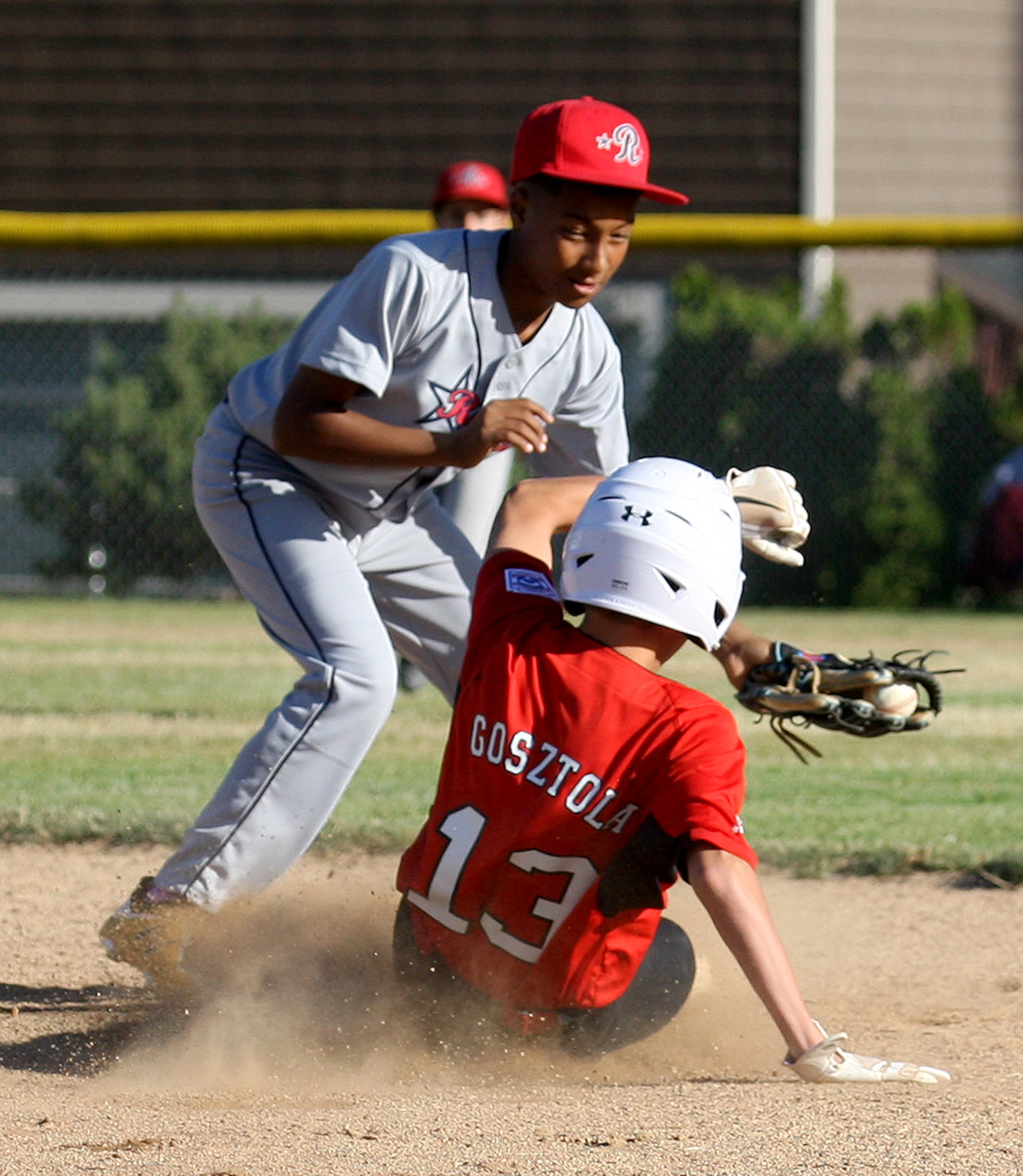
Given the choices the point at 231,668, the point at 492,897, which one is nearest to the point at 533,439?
the point at 492,897

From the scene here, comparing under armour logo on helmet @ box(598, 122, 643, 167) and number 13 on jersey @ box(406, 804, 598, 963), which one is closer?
number 13 on jersey @ box(406, 804, 598, 963)

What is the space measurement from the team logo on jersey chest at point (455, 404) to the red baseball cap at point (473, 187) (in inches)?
129

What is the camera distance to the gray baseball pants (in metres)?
3.20

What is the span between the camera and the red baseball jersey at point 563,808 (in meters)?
2.67

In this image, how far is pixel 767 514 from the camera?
125 inches

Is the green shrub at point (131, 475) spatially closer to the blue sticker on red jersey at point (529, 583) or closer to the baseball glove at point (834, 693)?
the blue sticker on red jersey at point (529, 583)

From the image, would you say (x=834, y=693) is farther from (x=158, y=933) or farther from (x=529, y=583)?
(x=158, y=933)

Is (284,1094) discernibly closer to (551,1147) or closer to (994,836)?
(551,1147)

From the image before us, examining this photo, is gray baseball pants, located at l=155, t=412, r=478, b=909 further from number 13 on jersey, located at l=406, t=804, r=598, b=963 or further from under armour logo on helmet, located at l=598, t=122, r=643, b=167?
under armour logo on helmet, located at l=598, t=122, r=643, b=167

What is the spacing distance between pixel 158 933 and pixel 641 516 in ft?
4.11

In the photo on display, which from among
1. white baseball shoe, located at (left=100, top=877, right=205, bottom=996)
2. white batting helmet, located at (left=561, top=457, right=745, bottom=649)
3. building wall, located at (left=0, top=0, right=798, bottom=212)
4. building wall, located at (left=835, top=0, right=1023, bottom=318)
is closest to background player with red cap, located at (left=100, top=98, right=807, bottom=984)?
white baseball shoe, located at (left=100, top=877, right=205, bottom=996)

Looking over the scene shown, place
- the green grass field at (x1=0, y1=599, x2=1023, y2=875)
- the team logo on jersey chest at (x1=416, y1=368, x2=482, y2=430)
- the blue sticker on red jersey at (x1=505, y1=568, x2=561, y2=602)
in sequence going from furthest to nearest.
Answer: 1. the green grass field at (x1=0, y1=599, x2=1023, y2=875)
2. the team logo on jersey chest at (x1=416, y1=368, x2=482, y2=430)
3. the blue sticker on red jersey at (x1=505, y1=568, x2=561, y2=602)

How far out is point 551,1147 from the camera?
2426mm

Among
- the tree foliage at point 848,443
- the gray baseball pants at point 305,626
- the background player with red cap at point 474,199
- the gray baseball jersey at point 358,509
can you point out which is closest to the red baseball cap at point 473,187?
the background player with red cap at point 474,199
